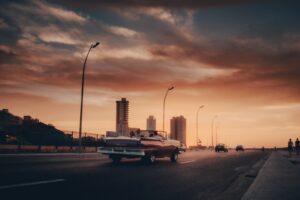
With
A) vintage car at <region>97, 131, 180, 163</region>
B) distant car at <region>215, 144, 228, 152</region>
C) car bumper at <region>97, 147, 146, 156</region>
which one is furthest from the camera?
distant car at <region>215, 144, 228, 152</region>

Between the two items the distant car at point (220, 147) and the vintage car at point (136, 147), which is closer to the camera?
the vintage car at point (136, 147)

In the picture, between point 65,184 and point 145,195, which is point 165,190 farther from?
point 65,184

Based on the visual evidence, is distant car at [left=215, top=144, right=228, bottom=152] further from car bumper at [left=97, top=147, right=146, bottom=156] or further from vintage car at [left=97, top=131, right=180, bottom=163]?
car bumper at [left=97, top=147, right=146, bottom=156]

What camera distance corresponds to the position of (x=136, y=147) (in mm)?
15078

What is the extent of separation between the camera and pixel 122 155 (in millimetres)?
15383

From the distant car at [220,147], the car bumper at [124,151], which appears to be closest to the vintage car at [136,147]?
the car bumper at [124,151]

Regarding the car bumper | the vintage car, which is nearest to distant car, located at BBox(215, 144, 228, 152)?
the vintage car

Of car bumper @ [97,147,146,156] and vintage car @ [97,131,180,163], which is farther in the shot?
vintage car @ [97,131,180,163]

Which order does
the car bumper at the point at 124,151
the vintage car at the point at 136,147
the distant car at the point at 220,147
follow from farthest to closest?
the distant car at the point at 220,147 < the vintage car at the point at 136,147 < the car bumper at the point at 124,151

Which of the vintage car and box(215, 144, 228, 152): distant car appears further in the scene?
box(215, 144, 228, 152): distant car

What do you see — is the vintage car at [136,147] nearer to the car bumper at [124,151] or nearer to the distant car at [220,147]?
the car bumper at [124,151]

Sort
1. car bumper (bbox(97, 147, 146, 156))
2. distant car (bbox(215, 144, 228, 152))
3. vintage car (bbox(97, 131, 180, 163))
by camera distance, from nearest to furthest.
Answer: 1. car bumper (bbox(97, 147, 146, 156))
2. vintage car (bbox(97, 131, 180, 163))
3. distant car (bbox(215, 144, 228, 152))

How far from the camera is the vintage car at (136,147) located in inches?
595

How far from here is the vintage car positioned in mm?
15109
